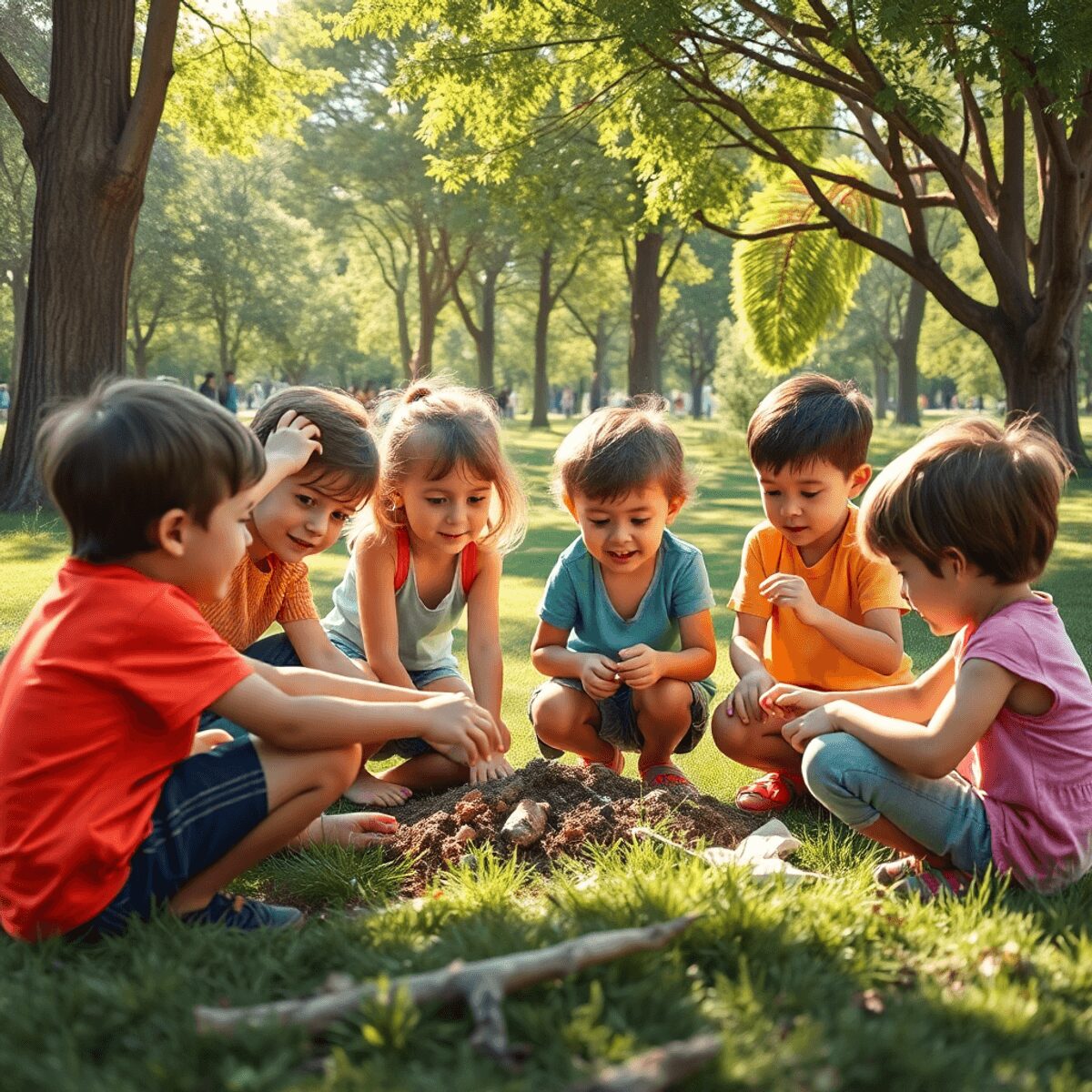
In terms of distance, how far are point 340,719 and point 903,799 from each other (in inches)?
60.9

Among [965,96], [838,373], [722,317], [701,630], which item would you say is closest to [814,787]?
[701,630]

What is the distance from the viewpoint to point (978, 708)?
290 cm

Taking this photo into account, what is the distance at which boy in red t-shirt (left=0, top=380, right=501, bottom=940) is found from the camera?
100.0 inches

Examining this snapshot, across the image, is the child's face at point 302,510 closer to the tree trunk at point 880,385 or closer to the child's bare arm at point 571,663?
the child's bare arm at point 571,663

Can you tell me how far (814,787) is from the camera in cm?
324

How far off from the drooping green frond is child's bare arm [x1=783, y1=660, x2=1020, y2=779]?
44.6 feet

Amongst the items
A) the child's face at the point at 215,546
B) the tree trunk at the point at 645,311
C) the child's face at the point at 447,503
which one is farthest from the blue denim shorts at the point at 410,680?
the tree trunk at the point at 645,311

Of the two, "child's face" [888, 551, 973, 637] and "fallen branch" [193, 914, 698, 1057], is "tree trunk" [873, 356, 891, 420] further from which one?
"fallen branch" [193, 914, 698, 1057]

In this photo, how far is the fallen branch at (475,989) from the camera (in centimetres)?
206

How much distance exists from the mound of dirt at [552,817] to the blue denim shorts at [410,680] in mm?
586

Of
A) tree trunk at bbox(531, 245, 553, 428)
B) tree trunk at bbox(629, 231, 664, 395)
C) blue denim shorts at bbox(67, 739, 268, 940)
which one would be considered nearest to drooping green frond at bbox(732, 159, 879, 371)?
tree trunk at bbox(629, 231, 664, 395)

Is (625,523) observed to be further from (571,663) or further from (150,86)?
(150,86)

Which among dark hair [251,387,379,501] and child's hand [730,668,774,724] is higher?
dark hair [251,387,379,501]

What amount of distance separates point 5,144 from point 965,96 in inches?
975
